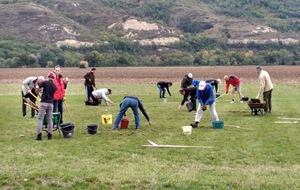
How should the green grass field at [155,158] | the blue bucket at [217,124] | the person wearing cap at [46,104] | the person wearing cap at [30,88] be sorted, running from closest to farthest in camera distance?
the green grass field at [155,158] < the person wearing cap at [46,104] < the blue bucket at [217,124] < the person wearing cap at [30,88]

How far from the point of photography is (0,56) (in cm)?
12938

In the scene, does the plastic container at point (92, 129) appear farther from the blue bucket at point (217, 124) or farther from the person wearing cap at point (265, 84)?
the person wearing cap at point (265, 84)

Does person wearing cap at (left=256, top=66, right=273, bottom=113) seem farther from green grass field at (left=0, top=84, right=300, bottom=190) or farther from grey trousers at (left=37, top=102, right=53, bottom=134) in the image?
grey trousers at (left=37, top=102, right=53, bottom=134)

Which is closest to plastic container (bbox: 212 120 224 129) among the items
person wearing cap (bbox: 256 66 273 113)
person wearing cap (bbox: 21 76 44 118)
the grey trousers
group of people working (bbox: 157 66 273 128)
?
group of people working (bbox: 157 66 273 128)

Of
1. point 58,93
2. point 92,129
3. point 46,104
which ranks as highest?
point 58,93

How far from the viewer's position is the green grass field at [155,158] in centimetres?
930

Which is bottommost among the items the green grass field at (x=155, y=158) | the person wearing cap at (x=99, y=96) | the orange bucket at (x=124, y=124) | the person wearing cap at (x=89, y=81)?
the green grass field at (x=155, y=158)

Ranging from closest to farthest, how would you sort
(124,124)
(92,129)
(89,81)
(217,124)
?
(92,129)
(217,124)
(124,124)
(89,81)

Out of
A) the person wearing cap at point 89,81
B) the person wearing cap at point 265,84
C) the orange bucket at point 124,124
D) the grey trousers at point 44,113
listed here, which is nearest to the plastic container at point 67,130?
the grey trousers at point 44,113

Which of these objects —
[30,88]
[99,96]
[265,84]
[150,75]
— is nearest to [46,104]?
[30,88]

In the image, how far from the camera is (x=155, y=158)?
1133 centimetres

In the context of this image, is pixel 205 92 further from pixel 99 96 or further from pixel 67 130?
pixel 99 96

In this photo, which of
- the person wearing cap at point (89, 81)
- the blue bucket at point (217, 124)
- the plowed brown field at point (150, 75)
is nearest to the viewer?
the blue bucket at point (217, 124)

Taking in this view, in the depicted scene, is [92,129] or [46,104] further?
[92,129]
